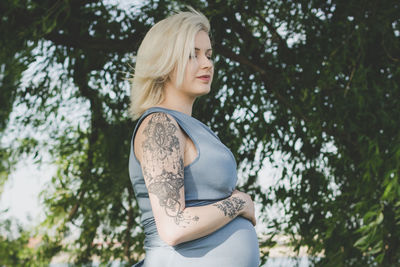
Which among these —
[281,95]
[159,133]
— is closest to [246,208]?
[159,133]

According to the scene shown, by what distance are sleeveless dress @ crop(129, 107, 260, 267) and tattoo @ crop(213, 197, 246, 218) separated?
0.03m

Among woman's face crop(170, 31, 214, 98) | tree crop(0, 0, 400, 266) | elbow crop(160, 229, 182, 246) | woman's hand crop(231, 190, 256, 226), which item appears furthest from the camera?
tree crop(0, 0, 400, 266)

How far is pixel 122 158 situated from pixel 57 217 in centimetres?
101

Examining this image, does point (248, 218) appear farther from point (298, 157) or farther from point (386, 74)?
point (386, 74)

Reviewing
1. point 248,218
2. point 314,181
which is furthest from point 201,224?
point 314,181

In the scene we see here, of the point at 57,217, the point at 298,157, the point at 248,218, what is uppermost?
the point at 248,218

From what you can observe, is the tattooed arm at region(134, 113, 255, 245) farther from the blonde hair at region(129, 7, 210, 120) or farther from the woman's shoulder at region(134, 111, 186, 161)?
the blonde hair at region(129, 7, 210, 120)

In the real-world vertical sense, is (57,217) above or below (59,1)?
below

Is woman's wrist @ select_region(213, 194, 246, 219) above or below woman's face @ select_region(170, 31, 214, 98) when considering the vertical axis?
below

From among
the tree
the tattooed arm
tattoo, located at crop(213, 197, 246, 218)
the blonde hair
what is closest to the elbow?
the tattooed arm

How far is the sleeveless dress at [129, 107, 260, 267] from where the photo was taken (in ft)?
4.79

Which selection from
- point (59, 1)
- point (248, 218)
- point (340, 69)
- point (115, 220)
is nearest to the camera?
point (248, 218)

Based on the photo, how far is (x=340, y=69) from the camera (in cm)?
344

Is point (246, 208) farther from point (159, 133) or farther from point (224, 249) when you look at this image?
point (159, 133)
